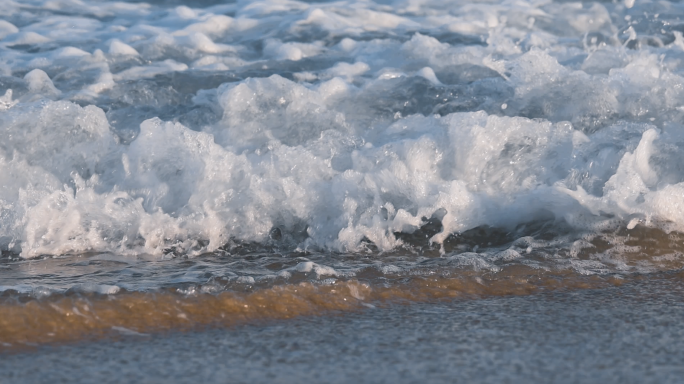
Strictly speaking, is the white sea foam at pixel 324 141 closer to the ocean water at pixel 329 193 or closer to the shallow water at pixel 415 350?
the ocean water at pixel 329 193

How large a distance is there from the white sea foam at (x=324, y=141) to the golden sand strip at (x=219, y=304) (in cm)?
22

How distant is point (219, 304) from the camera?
7.47 feet

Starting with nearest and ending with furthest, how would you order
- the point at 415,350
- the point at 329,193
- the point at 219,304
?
1. the point at 415,350
2. the point at 219,304
3. the point at 329,193

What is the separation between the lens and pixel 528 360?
6.12 feet

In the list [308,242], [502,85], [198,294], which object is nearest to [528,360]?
[198,294]

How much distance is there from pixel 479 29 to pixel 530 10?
894mm

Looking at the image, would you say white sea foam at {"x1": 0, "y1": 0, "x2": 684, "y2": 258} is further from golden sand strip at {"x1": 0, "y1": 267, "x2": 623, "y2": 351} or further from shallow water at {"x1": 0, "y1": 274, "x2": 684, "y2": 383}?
shallow water at {"x1": 0, "y1": 274, "x2": 684, "y2": 383}

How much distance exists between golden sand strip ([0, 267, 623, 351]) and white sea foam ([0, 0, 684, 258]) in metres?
0.22

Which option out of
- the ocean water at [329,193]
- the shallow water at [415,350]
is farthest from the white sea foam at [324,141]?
the shallow water at [415,350]

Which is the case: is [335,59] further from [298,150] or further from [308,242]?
[308,242]

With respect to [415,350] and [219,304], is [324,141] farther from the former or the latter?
[415,350]

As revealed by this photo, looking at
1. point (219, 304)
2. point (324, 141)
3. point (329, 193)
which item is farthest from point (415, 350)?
point (324, 141)

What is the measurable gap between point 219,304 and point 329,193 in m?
1.06

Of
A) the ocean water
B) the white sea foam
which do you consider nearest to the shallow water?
the ocean water
